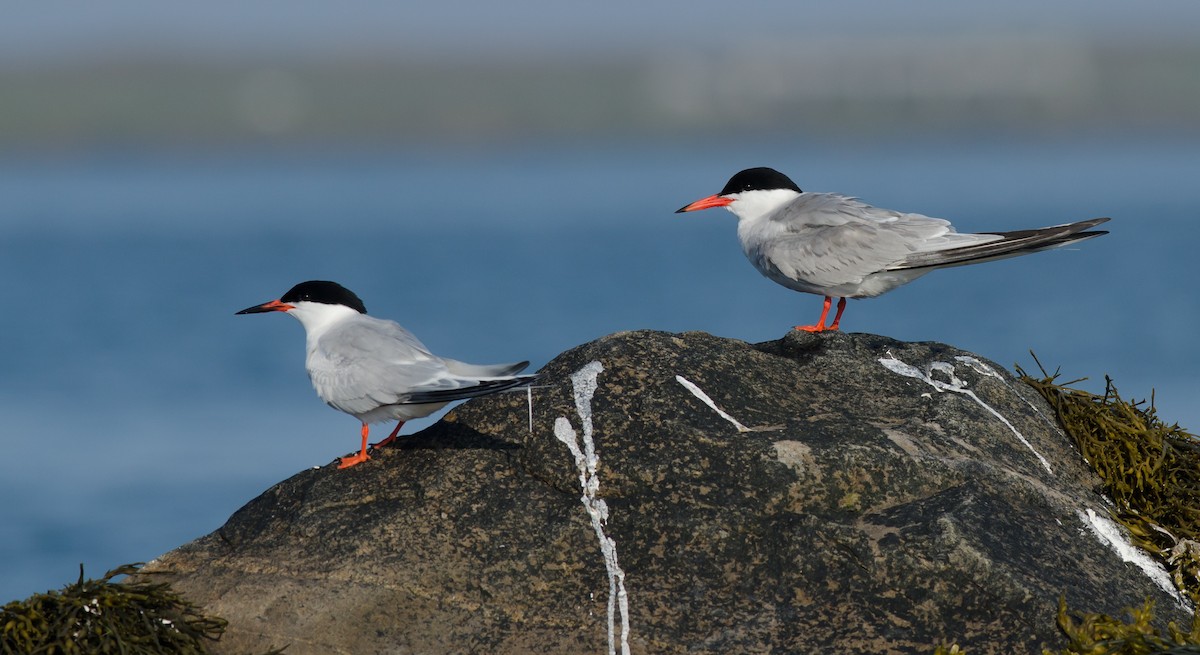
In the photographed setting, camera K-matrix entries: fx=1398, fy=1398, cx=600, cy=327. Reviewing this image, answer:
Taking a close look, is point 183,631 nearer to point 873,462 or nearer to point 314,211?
point 873,462

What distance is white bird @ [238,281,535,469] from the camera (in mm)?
5359

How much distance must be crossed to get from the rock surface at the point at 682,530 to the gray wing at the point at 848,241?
1.13 meters

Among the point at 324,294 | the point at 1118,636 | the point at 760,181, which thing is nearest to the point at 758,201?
the point at 760,181

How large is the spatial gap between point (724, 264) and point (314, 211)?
1826 cm

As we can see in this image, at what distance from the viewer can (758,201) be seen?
7.70 metres

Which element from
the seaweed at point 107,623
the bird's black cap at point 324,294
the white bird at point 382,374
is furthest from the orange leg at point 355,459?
the bird's black cap at point 324,294

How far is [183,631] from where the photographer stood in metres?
4.66

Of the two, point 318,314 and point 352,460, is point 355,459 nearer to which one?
point 352,460

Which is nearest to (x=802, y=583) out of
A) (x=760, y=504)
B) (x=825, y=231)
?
(x=760, y=504)

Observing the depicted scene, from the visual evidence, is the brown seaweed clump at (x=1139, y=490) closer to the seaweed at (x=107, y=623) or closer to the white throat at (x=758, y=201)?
the white throat at (x=758, y=201)

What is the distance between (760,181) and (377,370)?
284 centimetres

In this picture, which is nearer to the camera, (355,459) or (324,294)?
Result: (355,459)

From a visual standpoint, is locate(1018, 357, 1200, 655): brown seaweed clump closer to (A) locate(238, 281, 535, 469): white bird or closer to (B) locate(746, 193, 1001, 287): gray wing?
(B) locate(746, 193, 1001, 287): gray wing

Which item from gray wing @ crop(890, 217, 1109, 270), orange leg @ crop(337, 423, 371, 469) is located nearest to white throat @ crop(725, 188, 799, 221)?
gray wing @ crop(890, 217, 1109, 270)
